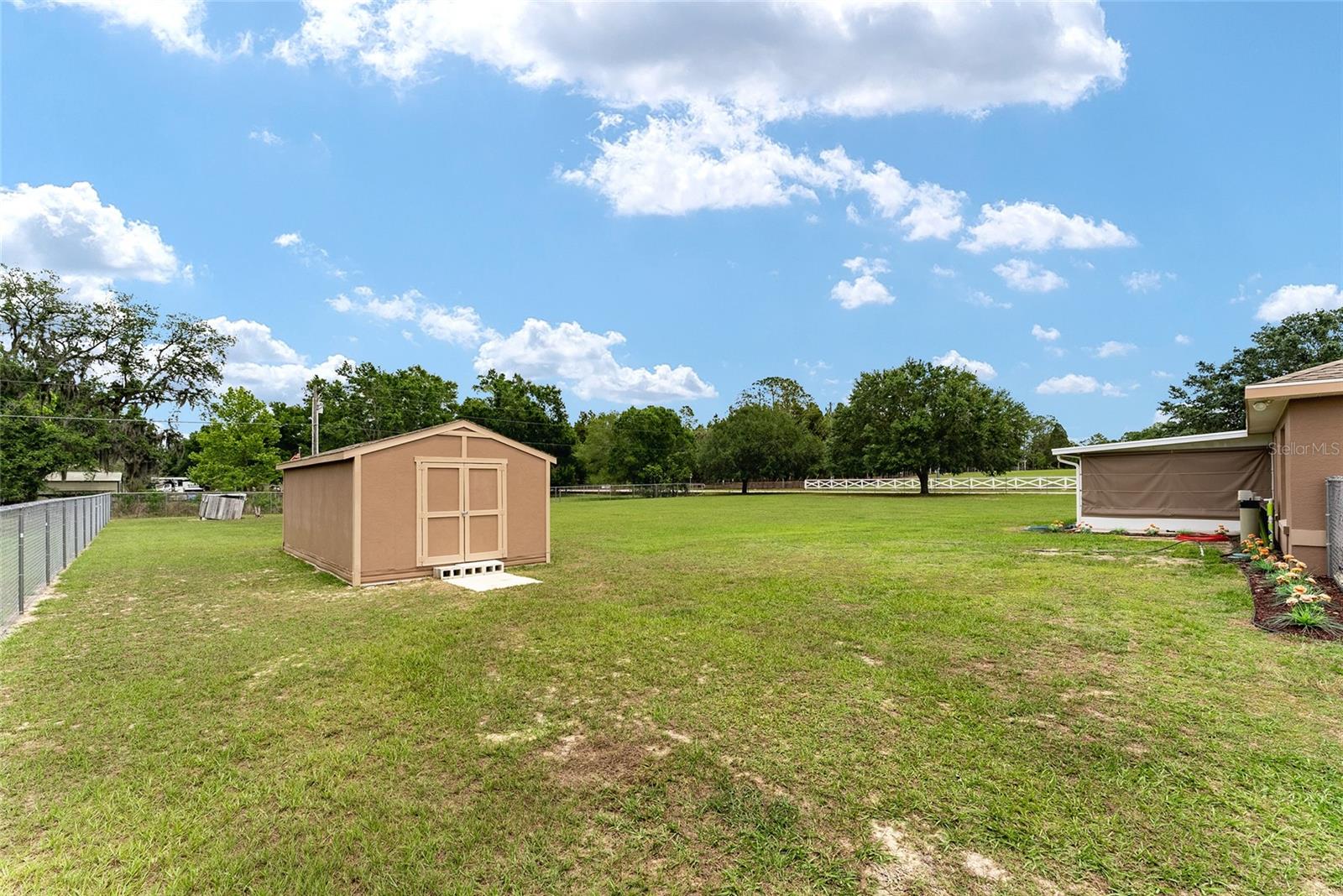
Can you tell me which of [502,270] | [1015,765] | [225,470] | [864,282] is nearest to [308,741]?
[1015,765]

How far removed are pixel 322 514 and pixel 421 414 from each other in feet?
125

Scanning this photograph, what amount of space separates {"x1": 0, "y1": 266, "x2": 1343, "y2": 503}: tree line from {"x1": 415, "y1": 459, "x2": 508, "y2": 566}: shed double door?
14.6m

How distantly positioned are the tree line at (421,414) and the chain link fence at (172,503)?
2143 millimetres

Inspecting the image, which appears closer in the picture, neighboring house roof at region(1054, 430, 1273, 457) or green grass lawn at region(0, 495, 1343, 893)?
green grass lawn at region(0, 495, 1343, 893)

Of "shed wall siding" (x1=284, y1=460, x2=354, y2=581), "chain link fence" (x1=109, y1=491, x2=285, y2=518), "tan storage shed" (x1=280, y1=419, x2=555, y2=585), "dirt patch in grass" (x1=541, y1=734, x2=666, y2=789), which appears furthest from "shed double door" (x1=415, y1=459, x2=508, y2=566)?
"chain link fence" (x1=109, y1=491, x2=285, y2=518)

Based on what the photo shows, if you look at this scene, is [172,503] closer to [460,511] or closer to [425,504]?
[425,504]

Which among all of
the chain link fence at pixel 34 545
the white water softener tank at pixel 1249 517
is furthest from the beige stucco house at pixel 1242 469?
the chain link fence at pixel 34 545

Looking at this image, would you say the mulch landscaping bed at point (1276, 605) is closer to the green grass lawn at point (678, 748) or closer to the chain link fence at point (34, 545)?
the green grass lawn at point (678, 748)

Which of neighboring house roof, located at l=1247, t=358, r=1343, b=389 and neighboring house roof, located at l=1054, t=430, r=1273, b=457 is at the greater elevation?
neighboring house roof, located at l=1247, t=358, r=1343, b=389

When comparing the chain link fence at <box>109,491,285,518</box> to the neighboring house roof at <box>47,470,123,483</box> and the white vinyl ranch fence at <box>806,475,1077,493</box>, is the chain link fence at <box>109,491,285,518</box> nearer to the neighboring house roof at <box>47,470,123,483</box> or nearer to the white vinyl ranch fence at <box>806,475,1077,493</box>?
the neighboring house roof at <box>47,470,123,483</box>

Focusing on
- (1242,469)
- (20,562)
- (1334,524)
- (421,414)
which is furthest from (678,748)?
(421,414)

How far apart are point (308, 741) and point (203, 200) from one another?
24026 millimetres

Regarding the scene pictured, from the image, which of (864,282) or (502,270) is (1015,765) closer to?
(502,270)

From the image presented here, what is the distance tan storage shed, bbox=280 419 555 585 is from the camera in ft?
28.8
